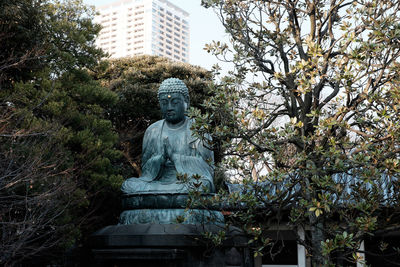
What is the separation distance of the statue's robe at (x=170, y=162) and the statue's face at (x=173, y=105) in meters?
0.18

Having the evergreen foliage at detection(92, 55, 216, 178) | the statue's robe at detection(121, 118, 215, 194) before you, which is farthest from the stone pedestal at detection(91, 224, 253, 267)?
the evergreen foliage at detection(92, 55, 216, 178)

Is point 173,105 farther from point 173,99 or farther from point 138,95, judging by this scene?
point 138,95

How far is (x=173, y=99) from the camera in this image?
20.5 ft

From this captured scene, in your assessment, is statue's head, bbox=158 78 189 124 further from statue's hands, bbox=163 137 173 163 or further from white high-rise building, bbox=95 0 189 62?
white high-rise building, bbox=95 0 189 62

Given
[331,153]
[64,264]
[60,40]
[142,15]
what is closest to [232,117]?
[331,153]

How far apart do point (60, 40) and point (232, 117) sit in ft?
24.1

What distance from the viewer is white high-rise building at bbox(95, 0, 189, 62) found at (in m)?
64.9

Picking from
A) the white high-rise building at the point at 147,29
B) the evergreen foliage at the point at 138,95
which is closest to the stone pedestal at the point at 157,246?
the evergreen foliage at the point at 138,95

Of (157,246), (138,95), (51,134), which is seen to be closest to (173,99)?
(157,246)

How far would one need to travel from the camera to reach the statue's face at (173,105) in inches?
246

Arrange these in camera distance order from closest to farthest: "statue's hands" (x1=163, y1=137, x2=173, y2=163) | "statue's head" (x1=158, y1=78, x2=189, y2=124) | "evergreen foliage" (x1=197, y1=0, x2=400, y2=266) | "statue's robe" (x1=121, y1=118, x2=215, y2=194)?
"evergreen foliage" (x1=197, y1=0, x2=400, y2=266)
"statue's robe" (x1=121, y1=118, x2=215, y2=194)
"statue's hands" (x1=163, y1=137, x2=173, y2=163)
"statue's head" (x1=158, y1=78, x2=189, y2=124)

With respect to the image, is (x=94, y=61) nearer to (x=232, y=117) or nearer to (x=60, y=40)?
(x=60, y=40)

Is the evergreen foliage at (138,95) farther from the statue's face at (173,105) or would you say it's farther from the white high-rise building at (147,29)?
the white high-rise building at (147,29)

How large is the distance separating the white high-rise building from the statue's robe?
58.6m
